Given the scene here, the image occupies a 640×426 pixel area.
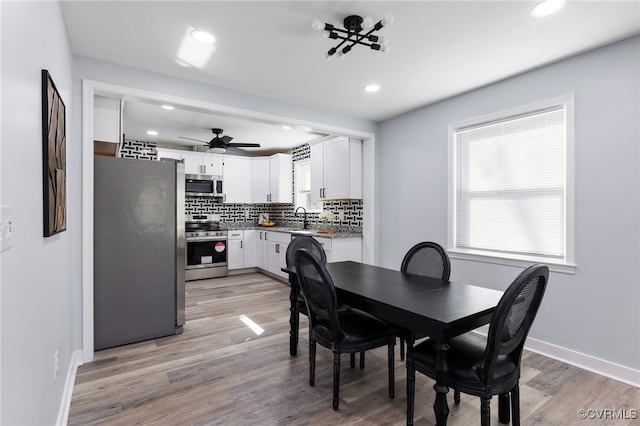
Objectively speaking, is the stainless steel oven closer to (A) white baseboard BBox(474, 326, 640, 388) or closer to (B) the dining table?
(B) the dining table

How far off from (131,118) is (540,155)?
4.80 meters

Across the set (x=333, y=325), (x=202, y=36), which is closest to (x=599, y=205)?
(x=333, y=325)

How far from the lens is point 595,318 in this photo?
8.41 feet

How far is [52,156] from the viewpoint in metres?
1.64

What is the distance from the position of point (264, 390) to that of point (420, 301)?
1.27 m

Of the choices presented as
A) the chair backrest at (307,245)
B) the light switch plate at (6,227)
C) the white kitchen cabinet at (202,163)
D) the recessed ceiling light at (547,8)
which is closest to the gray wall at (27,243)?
the light switch plate at (6,227)

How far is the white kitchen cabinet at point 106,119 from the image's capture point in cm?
298

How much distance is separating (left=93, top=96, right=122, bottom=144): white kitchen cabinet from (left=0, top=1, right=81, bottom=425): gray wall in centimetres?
110

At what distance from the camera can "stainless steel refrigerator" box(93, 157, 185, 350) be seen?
2.87m

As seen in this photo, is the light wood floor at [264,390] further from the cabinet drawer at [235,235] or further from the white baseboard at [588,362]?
the cabinet drawer at [235,235]

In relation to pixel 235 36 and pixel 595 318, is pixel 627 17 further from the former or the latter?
pixel 235 36

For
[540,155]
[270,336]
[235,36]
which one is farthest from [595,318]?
[235,36]

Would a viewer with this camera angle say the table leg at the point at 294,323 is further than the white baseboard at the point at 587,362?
Yes

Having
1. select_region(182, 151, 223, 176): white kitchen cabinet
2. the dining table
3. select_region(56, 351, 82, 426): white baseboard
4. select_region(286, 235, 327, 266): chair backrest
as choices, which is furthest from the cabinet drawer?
the dining table
